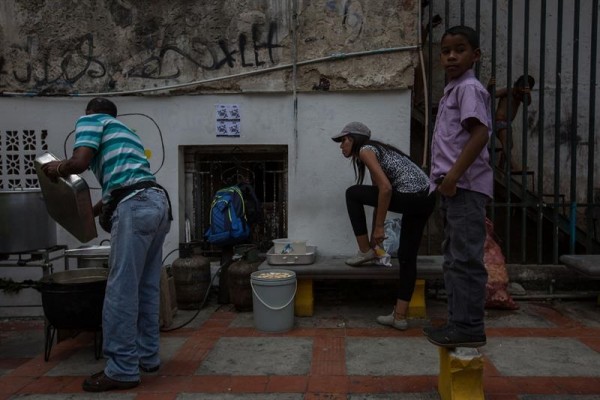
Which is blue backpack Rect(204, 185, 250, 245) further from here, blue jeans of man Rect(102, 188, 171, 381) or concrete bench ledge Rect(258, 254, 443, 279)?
blue jeans of man Rect(102, 188, 171, 381)

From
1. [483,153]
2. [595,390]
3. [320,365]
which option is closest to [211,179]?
[320,365]

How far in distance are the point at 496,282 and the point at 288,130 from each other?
2577mm

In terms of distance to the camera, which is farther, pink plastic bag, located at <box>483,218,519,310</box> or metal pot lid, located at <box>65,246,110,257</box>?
pink plastic bag, located at <box>483,218,519,310</box>

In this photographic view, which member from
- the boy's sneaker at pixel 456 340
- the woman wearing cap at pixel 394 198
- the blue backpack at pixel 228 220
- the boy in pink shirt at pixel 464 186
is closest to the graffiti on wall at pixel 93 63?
the blue backpack at pixel 228 220

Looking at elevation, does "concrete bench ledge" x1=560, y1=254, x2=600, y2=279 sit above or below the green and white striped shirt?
below

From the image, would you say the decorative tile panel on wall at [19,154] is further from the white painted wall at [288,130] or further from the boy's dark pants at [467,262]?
the boy's dark pants at [467,262]

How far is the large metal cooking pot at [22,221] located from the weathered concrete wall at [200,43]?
5.62ft

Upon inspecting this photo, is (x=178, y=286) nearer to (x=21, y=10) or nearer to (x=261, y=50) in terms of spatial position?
(x=261, y=50)

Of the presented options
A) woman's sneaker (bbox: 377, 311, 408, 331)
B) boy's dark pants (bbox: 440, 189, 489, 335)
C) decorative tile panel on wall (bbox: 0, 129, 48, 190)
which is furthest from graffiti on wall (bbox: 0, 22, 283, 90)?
boy's dark pants (bbox: 440, 189, 489, 335)

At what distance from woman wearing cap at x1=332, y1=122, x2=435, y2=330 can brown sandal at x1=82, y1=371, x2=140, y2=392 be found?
2.24 m

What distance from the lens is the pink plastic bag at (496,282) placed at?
5.15 meters

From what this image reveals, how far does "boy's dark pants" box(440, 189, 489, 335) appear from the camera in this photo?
114 inches

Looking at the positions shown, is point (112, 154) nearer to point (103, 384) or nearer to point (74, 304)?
point (74, 304)

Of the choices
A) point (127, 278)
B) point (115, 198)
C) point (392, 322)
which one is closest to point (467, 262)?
point (392, 322)
